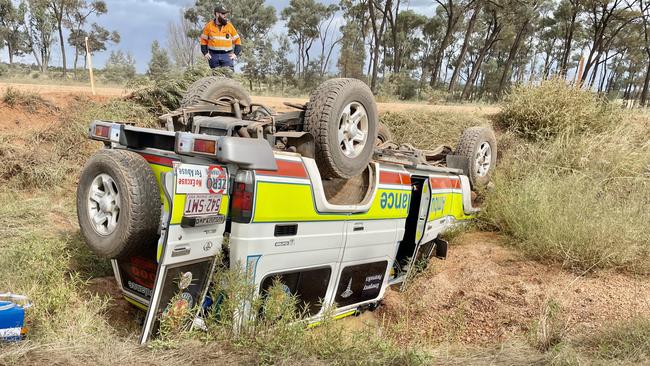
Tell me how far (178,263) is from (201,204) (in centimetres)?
39

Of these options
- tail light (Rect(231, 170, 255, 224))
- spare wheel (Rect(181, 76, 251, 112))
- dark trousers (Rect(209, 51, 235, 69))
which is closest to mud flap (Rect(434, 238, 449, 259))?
spare wheel (Rect(181, 76, 251, 112))

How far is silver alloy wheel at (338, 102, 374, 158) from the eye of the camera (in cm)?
395

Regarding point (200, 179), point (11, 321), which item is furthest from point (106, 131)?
point (11, 321)

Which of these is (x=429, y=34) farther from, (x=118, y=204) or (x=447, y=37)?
(x=118, y=204)

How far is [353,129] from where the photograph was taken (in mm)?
4051

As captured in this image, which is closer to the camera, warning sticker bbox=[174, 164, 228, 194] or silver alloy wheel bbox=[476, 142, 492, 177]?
warning sticker bbox=[174, 164, 228, 194]

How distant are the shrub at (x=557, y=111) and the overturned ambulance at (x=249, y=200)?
4.81 meters

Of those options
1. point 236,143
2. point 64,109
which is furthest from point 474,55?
point 236,143

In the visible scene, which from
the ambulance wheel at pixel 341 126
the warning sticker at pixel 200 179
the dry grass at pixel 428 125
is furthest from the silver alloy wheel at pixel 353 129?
the dry grass at pixel 428 125

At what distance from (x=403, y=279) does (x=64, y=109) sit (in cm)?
666

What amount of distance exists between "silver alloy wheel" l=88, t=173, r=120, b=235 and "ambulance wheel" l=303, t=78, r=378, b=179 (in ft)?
4.90

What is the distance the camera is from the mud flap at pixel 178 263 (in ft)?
9.23

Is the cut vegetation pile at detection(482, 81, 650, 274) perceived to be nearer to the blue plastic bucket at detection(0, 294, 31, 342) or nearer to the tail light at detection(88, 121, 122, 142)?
the tail light at detection(88, 121, 122, 142)

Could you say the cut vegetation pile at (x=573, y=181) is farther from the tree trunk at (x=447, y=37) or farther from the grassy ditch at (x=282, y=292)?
the tree trunk at (x=447, y=37)
